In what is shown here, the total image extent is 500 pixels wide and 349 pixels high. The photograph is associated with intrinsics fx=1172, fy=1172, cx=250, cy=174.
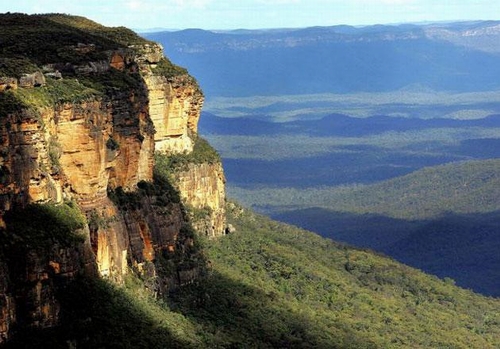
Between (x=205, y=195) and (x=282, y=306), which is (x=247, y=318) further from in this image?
(x=205, y=195)

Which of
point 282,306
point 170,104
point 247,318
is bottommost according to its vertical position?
point 282,306

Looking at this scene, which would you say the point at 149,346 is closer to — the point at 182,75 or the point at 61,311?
the point at 61,311

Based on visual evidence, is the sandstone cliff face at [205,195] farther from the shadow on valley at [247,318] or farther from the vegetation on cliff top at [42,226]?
the vegetation on cliff top at [42,226]

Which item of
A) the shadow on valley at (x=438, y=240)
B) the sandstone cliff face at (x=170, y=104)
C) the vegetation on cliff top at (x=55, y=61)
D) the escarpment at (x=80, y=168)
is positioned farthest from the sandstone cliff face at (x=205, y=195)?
the shadow on valley at (x=438, y=240)

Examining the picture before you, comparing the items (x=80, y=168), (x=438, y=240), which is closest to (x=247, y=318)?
(x=80, y=168)

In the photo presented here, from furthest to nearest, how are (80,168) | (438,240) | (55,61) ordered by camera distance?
1. (438,240)
2. (55,61)
3. (80,168)

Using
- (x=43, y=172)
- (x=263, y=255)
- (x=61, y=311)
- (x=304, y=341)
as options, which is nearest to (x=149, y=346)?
(x=61, y=311)
